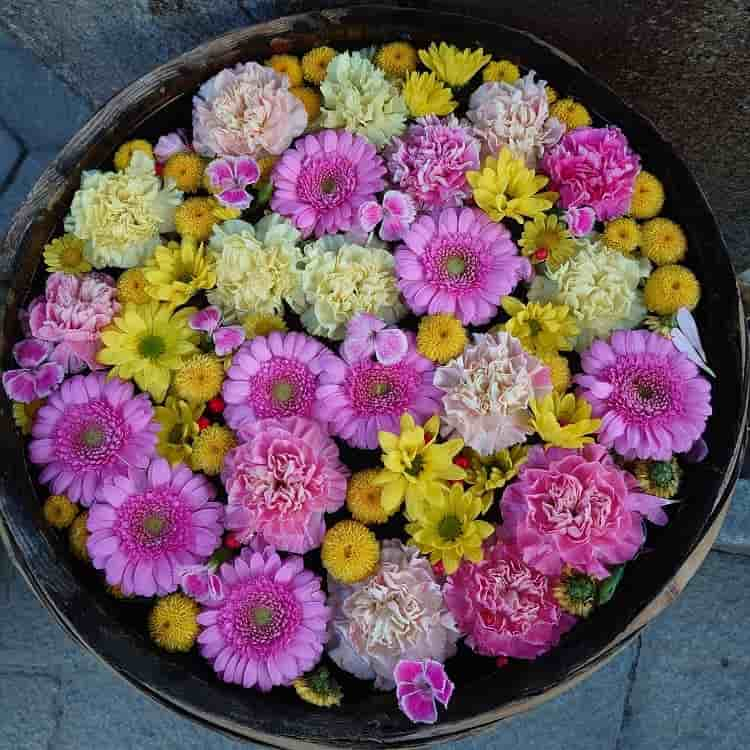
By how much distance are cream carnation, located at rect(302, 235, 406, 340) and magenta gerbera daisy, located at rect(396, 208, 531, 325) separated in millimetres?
23

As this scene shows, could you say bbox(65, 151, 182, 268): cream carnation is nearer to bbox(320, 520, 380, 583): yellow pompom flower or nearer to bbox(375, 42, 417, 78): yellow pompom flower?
bbox(375, 42, 417, 78): yellow pompom flower

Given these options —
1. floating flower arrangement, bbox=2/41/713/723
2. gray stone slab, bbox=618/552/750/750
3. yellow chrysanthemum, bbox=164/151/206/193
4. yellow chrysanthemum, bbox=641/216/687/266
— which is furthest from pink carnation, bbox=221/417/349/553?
gray stone slab, bbox=618/552/750/750

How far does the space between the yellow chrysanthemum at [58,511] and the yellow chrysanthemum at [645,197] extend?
0.72 meters

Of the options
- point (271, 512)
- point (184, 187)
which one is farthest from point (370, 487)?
point (184, 187)

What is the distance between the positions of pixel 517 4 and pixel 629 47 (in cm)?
17

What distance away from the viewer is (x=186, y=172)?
0.95 meters

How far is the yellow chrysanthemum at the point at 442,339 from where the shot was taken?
0.85 m

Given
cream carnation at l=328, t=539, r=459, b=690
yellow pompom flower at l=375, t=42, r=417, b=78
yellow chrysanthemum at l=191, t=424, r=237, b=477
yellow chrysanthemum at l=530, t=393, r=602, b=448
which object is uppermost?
yellow pompom flower at l=375, t=42, r=417, b=78

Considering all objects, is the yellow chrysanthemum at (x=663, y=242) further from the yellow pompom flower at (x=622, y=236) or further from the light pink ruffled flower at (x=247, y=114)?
A: the light pink ruffled flower at (x=247, y=114)

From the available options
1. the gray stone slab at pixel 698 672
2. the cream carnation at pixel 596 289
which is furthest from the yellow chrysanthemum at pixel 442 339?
the gray stone slab at pixel 698 672

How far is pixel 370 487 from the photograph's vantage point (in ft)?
2.75

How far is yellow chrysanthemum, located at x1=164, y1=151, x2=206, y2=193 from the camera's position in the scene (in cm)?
95

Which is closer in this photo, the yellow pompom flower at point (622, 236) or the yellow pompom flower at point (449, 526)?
the yellow pompom flower at point (449, 526)

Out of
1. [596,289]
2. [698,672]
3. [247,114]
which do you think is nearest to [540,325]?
[596,289]
